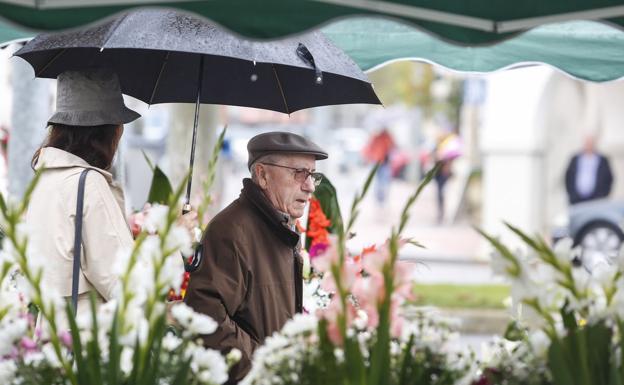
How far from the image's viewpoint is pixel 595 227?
48.3 feet

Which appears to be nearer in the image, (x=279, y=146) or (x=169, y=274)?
(x=169, y=274)

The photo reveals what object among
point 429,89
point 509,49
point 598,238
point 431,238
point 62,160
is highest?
point 429,89

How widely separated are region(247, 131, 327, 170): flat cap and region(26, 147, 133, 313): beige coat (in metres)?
0.85

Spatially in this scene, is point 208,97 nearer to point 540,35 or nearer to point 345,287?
point 540,35

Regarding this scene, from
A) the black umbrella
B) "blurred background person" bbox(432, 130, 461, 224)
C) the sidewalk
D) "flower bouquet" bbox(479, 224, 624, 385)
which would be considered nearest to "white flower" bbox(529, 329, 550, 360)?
"flower bouquet" bbox(479, 224, 624, 385)

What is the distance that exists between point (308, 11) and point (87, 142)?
47.5 inches

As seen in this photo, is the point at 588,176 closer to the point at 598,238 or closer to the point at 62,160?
the point at 598,238

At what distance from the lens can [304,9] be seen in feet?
9.09

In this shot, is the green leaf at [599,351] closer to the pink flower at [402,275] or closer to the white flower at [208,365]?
the pink flower at [402,275]

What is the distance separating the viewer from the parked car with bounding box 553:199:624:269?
14.4 meters

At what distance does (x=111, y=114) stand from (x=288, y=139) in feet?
2.70

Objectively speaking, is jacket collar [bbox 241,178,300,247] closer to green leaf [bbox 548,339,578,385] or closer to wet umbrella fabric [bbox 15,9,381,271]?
wet umbrella fabric [bbox 15,9,381,271]

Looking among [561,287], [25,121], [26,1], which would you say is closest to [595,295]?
[561,287]

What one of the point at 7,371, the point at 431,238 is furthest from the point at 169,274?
the point at 431,238
